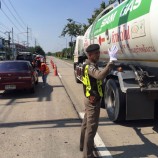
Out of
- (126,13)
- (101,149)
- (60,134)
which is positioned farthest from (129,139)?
(126,13)

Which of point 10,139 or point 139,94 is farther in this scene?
point 139,94

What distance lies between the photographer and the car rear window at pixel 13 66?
14461 mm

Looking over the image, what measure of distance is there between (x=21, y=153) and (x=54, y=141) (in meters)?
0.91

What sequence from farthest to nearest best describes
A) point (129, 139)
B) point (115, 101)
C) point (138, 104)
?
point (115, 101) → point (138, 104) → point (129, 139)

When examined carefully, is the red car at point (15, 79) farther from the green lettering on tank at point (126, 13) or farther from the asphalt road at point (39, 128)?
the green lettering on tank at point (126, 13)

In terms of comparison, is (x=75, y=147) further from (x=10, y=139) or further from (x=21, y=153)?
(x=10, y=139)

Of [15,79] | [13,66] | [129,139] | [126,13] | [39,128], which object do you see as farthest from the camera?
[13,66]

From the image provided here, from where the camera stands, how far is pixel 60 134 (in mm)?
7363

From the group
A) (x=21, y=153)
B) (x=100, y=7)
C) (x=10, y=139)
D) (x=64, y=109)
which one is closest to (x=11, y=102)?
(x=64, y=109)

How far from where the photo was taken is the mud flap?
301 inches

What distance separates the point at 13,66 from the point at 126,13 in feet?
25.7

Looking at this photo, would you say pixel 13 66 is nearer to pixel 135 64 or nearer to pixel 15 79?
pixel 15 79

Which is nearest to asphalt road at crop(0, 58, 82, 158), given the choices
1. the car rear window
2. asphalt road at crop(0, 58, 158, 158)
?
asphalt road at crop(0, 58, 158, 158)

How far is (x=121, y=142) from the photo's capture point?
6691mm
